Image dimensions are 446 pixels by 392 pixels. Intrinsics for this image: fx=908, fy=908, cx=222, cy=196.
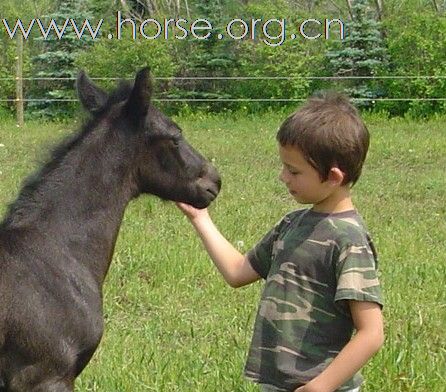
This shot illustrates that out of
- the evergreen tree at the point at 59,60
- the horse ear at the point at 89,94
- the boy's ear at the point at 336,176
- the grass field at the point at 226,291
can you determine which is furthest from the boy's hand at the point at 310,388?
the evergreen tree at the point at 59,60

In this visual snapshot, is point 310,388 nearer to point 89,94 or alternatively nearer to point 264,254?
point 264,254

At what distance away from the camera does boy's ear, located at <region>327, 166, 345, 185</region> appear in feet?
10.2

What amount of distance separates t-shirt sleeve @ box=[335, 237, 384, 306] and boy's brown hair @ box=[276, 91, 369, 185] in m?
0.26

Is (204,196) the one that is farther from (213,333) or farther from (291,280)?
(213,333)

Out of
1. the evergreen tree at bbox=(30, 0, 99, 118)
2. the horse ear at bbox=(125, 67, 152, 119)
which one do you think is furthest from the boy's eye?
the evergreen tree at bbox=(30, 0, 99, 118)

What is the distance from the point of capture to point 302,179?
3.17m

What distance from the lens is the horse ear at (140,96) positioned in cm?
390

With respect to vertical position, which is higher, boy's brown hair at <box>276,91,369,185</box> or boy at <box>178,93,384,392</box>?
boy's brown hair at <box>276,91,369,185</box>

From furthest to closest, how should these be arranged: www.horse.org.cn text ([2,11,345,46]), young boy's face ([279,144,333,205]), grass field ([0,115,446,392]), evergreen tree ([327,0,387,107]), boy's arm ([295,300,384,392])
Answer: www.horse.org.cn text ([2,11,345,46]), evergreen tree ([327,0,387,107]), grass field ([0,115,446,392]), young boy's face ([279,144,333,205]), boy's arm ([295,300,384,392])

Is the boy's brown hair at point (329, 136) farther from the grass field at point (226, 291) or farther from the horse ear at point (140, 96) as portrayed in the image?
the grass field at point (226, 291)

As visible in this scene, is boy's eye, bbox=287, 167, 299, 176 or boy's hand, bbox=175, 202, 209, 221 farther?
boy's hand, bbox=175, 202, 209, 221

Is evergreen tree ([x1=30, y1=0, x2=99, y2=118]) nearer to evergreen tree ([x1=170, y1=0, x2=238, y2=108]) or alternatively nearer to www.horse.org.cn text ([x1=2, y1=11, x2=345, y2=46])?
www.horse.org.cn text ([x1=2, y1=11, x2=345, y2=46])

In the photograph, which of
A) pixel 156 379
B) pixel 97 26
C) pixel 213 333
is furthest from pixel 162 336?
pixel 97 26

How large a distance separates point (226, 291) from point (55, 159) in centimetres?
265
